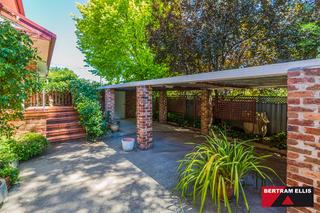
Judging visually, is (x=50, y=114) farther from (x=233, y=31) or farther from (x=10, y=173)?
(x=233, y=31)

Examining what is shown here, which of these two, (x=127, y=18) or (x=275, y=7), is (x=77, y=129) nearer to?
(x=127, y=18)

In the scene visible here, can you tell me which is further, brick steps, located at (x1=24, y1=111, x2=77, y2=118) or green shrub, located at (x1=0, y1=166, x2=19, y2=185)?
brick steps, located at (x1=24, y1=111, x2=77, y2=118)

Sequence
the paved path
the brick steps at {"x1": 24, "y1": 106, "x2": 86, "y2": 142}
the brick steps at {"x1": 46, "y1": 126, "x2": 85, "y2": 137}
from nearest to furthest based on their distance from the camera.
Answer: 1. the paved path
2. the brick steps at {"x1": 24, "y1": 106, "x2": 86, "y2": 142}
3. the brick steps at {"x1": 46, "y1": 126, "x2": 85, "y2": 137}

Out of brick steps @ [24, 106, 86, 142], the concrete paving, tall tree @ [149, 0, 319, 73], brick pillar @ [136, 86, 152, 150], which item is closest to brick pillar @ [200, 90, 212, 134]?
tall tree @ [149, 0, 319, 73]

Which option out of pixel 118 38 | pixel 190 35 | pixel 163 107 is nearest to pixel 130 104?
pixel 163 107

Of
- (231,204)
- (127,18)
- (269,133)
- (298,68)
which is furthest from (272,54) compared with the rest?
(127,18)

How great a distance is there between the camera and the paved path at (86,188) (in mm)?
3111

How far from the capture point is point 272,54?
25.2 ft

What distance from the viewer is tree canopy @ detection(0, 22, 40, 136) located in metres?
2.92

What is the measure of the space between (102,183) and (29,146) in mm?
2958

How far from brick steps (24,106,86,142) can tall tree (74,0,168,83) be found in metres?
3.83

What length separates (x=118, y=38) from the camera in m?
10.4

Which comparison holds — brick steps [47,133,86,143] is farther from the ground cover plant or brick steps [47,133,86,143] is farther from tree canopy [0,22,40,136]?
tree canopy [0,22,40,136]

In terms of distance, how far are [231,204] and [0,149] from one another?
15.7 ft
